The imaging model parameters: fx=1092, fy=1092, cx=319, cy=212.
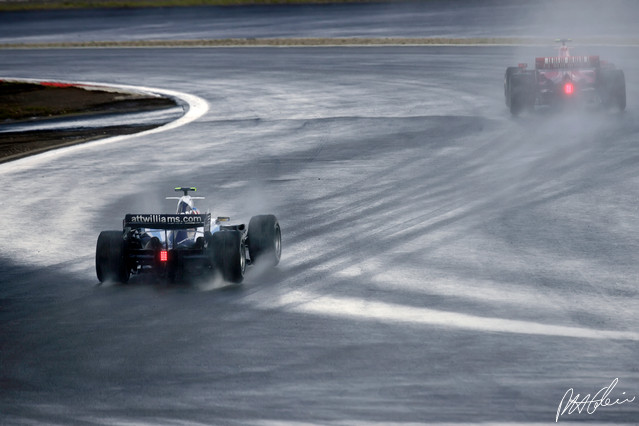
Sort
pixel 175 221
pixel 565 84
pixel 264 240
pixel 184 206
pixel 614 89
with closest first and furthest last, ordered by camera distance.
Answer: pixel 175 221
pixel 264 240
pixel 184 206
pixel 614 89
pixel 565 84

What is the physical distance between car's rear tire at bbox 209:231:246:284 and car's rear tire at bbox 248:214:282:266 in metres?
0.71

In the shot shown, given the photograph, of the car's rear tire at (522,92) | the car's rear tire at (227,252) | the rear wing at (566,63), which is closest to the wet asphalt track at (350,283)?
the car's rear tire at (227,252)

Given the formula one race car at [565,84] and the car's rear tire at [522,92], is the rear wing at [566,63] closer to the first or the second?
the formula one race car at [565,84]

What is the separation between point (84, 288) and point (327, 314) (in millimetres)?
3137

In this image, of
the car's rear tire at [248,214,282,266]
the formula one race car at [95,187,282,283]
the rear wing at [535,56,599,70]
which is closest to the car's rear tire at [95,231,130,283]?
the formula one race car at [95,187,282,283]

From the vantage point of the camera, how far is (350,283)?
41.1 ft

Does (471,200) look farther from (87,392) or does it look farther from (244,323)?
(87,392)

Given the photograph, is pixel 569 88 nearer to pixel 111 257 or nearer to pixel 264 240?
pixel 264 240

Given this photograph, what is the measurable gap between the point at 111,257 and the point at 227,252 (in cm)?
136

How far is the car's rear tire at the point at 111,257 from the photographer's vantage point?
1250 centimetres

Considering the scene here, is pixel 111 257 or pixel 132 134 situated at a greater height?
pixel 111 257

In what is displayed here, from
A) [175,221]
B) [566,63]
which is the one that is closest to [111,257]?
[175,221]

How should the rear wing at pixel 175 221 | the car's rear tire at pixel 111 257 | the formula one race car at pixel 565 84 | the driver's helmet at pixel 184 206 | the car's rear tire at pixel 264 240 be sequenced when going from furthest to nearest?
the formula one race car at pixel 565 84, the driver's helmet at pixel 184 206, the car's rear tire at pixel 264 240, the rear wing at pixel 175 221, the car's rear tire at pixel 111 257

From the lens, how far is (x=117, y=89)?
35.4m
